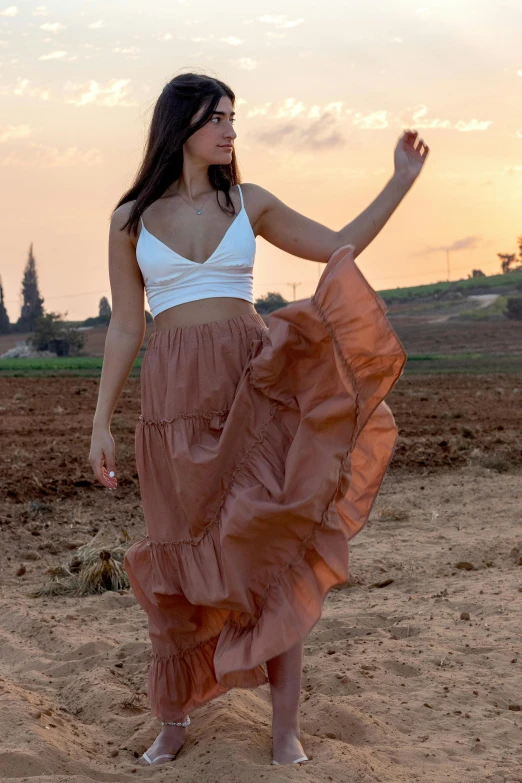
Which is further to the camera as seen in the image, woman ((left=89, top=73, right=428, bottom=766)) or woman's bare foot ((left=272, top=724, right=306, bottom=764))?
woman's bare foot ((left=272, top=724, right=306, bottom=764))

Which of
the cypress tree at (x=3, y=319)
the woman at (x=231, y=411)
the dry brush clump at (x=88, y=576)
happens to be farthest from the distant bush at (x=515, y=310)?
the woman at (x=231, y=411)

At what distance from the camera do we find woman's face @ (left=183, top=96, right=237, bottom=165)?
10.8ft

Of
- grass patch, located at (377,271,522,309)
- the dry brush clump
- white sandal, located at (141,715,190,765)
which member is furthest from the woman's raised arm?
grass patch, located at (377,271,522,309)

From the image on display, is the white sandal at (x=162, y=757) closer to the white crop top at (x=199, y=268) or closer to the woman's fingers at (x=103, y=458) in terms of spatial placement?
the woman's fingers at (x=103, y=458)

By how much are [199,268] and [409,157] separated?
33.4 inches

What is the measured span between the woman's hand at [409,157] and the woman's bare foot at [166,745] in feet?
6.86

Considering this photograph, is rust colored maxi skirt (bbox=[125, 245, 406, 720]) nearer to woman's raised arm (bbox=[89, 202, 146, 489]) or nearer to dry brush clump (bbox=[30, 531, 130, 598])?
woman's raised arm (bbox=[89, 202, 146, 489])

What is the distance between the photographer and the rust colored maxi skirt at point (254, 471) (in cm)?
299

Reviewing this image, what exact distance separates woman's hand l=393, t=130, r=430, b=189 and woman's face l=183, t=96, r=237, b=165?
58cm

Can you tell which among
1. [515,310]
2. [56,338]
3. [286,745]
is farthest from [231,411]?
[56,338]

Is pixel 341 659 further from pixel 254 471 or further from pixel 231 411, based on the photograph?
pixel 231 411

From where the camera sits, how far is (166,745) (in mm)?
3416

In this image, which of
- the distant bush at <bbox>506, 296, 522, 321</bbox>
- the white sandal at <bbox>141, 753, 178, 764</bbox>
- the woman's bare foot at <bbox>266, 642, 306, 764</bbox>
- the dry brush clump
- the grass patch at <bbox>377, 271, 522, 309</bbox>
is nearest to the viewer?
the woman's bare foot at <bbox>266, 642, 306, 764</bbox>

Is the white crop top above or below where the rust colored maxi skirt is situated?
above
